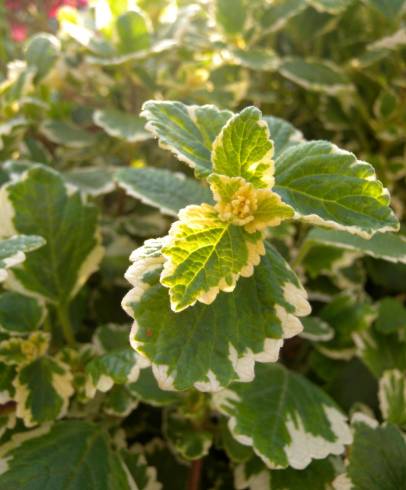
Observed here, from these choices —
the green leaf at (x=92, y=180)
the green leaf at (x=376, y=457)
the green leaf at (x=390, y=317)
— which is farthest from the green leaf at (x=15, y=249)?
the green leaf at (x=390, y=317)

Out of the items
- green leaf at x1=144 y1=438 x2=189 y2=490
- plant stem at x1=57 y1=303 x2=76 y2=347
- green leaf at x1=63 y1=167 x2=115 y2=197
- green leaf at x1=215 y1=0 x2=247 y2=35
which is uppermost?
green leaf at x1=215 y1=0 x2=247 y2=35

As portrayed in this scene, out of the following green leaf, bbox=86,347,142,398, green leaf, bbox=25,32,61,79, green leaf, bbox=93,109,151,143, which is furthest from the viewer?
green leaf, bbox=25,32,61,79

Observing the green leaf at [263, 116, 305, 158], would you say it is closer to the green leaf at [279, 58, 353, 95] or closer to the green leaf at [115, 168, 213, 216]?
the green leaf at [115, 168, 213, 216]

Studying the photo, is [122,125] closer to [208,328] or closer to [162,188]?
[162,188]

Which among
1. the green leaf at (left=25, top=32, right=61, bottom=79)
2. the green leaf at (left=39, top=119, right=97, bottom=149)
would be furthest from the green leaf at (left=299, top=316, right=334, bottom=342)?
the green leaf at (left=25, top=32, right=61, bottom=79)

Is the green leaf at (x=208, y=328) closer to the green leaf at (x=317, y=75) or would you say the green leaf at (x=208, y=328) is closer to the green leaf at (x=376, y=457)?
the green leaf at (x=376, y=457)

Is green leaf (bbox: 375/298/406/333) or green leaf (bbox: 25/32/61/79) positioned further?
green leaf (bbox: 25/32/61/79)
